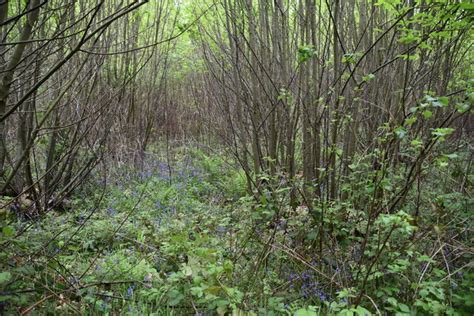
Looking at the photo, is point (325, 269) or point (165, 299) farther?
point (325, 269)

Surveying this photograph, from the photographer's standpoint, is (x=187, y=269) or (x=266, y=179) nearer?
(x=187, y=269)

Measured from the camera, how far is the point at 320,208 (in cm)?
270

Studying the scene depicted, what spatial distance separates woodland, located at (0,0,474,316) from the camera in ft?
6.63

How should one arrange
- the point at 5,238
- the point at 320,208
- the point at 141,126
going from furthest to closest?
the point at 141,126
the point at 320,208
the point at 5,238

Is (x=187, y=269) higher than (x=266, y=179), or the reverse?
(x=266, y=179)

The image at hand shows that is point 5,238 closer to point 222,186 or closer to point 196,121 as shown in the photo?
point 222,186

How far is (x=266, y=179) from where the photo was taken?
9.21ft

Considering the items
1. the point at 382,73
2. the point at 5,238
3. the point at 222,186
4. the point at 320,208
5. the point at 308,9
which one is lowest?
the point at 222,186

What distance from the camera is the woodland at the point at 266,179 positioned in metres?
2.02

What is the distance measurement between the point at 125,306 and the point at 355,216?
5.51 ft

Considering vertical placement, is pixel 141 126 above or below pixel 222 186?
above

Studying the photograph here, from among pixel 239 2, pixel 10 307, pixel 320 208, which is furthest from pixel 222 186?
pixel 10 307

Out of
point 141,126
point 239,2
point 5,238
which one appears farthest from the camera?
point 141,126

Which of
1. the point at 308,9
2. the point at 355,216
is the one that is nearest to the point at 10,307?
the point at 355,216
